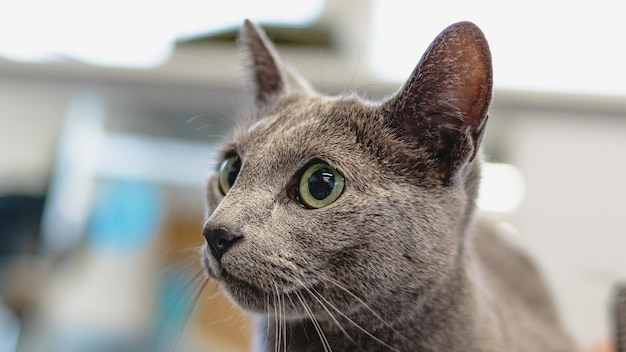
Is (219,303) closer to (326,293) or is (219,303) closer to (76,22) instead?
(326,293)

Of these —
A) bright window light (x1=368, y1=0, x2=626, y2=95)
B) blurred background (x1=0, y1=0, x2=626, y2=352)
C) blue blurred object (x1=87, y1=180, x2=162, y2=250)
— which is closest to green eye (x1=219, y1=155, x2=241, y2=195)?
blurred background (x1=0, y1=0, x2=626, y2=352)

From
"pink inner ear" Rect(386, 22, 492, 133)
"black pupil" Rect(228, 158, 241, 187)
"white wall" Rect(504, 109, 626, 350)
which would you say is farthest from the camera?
"white wall" Rect(504, 109, 626, 350)

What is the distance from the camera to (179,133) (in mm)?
1896

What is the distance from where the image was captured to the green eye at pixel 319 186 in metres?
0.61

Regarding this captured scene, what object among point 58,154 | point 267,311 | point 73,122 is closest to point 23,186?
point 58,154

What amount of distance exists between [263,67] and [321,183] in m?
0.31

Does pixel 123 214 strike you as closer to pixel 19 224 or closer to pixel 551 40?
pixel 19 224

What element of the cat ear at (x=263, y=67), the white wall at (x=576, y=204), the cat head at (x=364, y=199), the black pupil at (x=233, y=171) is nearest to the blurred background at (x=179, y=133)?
the white wall at (x=576, y=204)

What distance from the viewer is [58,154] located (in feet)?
6.42

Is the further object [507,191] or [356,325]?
[507,191]

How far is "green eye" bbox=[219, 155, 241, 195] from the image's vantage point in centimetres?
74

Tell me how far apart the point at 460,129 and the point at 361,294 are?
20cm

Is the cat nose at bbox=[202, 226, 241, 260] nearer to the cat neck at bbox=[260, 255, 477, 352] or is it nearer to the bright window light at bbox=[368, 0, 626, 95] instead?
the cat neck at bbox=[260, 255, 477, 352]

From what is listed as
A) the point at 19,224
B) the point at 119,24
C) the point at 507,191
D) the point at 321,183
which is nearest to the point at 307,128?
the point at 321,183
